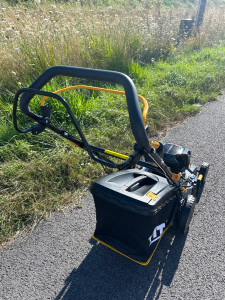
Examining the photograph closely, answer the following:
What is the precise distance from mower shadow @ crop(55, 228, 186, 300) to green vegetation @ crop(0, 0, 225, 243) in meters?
0.76

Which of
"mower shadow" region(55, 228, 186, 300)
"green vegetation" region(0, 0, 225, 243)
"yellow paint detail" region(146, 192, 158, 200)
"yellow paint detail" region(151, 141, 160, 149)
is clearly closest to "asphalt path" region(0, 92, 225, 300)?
"mower shadow" region(55, 228, 186, 300)

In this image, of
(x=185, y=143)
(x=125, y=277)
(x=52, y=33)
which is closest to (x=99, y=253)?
(x=125, y=277)

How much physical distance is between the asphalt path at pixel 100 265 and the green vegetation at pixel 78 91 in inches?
10.5

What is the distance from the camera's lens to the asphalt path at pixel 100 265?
1.92 meters

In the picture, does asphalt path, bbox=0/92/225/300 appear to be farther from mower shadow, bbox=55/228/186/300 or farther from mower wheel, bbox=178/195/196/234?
mower wheel, bbox=178/195/196/234

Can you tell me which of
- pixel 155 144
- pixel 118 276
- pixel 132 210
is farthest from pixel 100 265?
pixel 155 144

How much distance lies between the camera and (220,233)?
2418 millimetres

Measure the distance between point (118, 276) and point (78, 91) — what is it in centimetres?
303

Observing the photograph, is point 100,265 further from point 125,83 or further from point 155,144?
point 125,83

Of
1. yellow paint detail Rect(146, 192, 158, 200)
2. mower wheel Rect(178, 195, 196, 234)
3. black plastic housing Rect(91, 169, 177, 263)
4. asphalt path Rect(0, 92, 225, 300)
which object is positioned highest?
yellow paint detail Rect(146, 192, 158, 200)

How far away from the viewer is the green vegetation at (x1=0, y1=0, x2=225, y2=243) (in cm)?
276

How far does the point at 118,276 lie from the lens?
6.61 feet

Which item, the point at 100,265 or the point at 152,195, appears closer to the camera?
the point at 152,195

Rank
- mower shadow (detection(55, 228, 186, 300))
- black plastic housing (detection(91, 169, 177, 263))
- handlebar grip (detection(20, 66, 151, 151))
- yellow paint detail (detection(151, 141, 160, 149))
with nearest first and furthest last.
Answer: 1. handlebar grip (detection(20, 66, 151, 151))
2. black plastic housing (detection(91, 169, 177, 263))
3. mower shadow (detection(55, 228, 186, 300))
4. yellow paint detail (detection(151, 141, 160, 149))
